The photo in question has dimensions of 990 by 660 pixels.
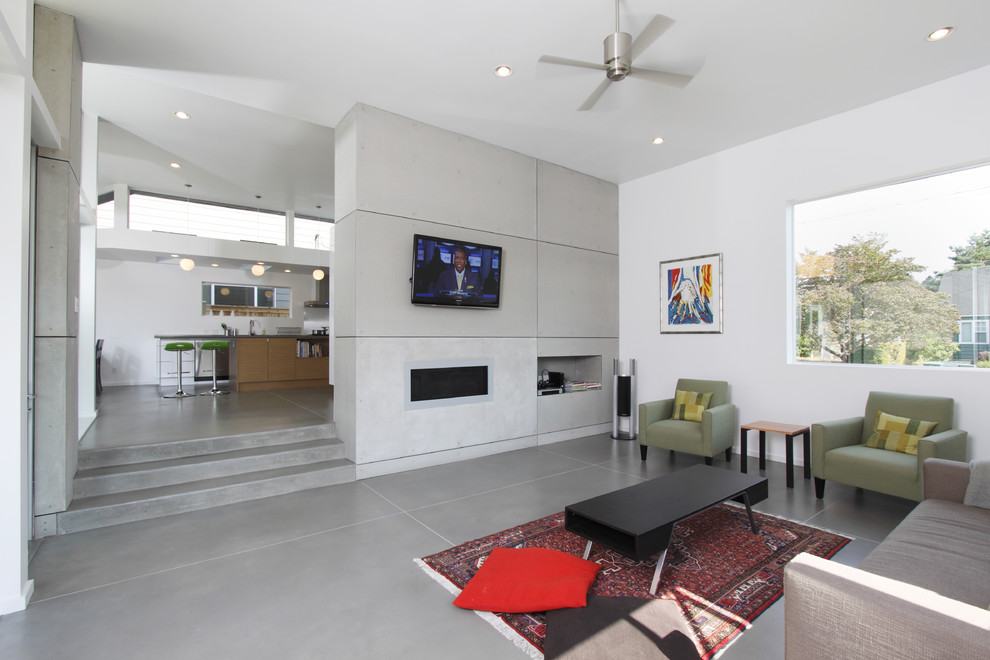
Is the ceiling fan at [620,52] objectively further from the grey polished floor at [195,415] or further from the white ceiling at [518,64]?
the grey polished floor at [195,415]

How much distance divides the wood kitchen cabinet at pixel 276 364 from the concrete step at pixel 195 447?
13.4 feet

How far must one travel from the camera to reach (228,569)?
101 inches

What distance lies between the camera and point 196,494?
11.3 ft

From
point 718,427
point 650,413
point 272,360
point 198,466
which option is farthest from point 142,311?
point 718,427

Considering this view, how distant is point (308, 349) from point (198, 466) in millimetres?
4976

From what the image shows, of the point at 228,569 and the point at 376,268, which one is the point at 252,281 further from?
the point at 228,569

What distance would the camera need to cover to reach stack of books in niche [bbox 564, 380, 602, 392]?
19.4ft

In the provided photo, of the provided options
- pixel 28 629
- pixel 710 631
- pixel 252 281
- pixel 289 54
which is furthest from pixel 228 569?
pixel 252 281

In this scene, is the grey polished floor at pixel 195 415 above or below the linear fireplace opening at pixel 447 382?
below

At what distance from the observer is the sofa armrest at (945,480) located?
2.56m

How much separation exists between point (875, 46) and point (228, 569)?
540cm

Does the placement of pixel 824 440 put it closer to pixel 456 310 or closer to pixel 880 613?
pixel 880 613

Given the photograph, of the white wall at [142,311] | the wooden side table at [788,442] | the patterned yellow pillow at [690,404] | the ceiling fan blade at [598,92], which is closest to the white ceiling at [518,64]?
the ceiling fan blade at [598,92]

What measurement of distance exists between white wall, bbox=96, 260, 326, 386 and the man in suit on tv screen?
761 centimetres
